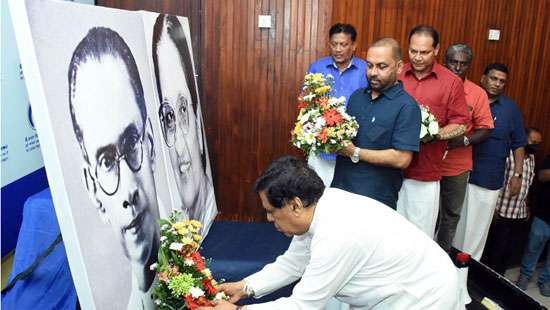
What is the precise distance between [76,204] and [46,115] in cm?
26

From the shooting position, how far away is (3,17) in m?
2.53

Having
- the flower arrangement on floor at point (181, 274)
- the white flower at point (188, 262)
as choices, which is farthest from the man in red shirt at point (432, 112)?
the white flower at point (188, 262)

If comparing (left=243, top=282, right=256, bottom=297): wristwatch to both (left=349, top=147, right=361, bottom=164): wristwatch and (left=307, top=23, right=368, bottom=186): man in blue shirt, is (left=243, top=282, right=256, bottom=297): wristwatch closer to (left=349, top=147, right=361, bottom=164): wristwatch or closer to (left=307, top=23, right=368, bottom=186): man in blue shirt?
(left=349, top=147, right=361, bottom=164): wristwatch

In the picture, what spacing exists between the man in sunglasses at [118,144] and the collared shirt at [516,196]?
114 inches

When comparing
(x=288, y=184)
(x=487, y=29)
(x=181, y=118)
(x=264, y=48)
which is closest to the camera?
(x=288, y=184)

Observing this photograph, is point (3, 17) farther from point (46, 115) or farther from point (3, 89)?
point (46, 115)

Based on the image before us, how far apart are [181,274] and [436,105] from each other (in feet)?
6.37

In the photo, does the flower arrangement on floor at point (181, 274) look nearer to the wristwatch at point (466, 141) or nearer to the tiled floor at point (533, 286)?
the wristwatch at point (466, 141)

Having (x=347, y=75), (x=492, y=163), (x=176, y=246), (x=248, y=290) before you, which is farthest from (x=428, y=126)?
(x=176, y=246)

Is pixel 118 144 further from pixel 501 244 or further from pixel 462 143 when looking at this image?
pixel 501 244

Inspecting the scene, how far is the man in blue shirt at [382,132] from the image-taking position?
2.38 m

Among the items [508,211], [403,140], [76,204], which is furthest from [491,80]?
[76,204]

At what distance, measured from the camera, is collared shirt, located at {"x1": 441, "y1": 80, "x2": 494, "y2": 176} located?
3164 millimetres

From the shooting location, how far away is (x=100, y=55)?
1.67 m
